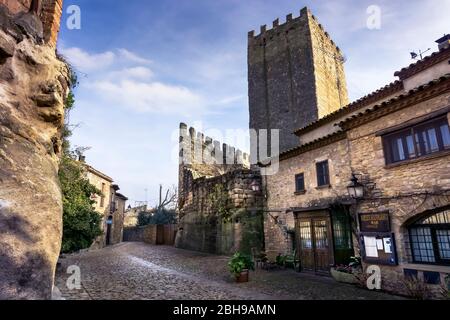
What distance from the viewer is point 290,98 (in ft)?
67.4

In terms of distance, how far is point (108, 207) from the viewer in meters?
28.5

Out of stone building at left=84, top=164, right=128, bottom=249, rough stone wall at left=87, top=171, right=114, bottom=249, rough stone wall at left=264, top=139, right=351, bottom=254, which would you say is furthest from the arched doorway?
rough stone wall at left=264, top=139, right=351, bottom=254

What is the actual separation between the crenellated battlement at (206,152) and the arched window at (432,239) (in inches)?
754

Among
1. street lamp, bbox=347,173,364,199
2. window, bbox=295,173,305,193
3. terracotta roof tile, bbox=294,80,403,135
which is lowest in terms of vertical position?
street lamp, bbox=347,173,364,199

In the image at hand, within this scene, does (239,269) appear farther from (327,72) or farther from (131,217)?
(131,217)

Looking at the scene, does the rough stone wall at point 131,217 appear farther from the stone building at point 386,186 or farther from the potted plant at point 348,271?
the potted plant at point 348,271

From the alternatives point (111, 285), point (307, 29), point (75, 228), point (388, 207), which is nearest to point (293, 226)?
point (388, 207)

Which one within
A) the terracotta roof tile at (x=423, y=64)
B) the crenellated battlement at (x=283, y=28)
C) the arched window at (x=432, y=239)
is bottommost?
the arched window at (x=432, y=239)

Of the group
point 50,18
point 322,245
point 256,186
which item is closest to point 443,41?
point 322,245

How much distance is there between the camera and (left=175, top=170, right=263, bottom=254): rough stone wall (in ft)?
51.2

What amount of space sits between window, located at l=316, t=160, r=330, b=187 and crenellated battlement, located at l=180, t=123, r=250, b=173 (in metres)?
14.9

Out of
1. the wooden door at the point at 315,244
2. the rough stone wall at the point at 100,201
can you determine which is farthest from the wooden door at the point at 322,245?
the rough stone wall at the point at 100,201

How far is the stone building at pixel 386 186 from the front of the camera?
7805 mm

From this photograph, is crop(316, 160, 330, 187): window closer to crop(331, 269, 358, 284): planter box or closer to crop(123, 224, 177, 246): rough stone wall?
crop(331, 269, 358, 284): planter box
